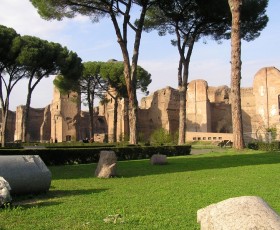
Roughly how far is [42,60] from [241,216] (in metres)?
22.4

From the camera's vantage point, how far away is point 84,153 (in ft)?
44.4

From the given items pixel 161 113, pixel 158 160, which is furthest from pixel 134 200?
pixel 161 113

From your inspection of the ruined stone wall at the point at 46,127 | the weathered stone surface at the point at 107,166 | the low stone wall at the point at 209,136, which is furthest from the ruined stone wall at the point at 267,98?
the weathered stone surface at the point at 107,166

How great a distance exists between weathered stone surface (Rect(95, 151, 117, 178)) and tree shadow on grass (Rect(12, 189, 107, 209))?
183cm

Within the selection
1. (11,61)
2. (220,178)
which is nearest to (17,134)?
(11,61)

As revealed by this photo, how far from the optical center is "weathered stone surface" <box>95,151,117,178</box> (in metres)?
8.11

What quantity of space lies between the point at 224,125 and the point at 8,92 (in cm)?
2241

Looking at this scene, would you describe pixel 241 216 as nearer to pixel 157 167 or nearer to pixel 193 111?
pixel 157 167

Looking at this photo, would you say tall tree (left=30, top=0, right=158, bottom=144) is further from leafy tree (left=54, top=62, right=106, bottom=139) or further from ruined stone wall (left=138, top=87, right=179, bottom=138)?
ruined stone wall (left=138, top=87, right=179, bottom=138)

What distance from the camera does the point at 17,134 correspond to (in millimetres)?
46000

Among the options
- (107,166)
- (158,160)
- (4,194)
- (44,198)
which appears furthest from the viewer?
(158,160)

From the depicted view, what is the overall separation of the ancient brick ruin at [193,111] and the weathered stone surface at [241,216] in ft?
101

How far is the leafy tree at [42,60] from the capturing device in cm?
2217

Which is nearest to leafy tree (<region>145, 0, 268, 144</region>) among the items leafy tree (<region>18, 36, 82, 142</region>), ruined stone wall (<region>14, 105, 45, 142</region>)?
leafy tree (<region>18, 36, 82, 142</region>)
